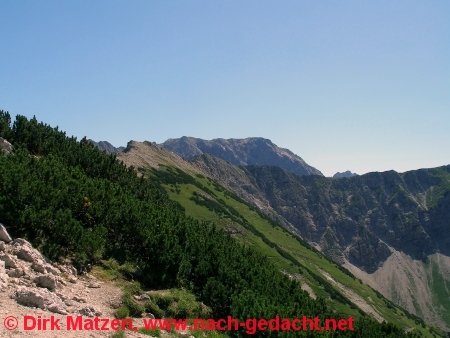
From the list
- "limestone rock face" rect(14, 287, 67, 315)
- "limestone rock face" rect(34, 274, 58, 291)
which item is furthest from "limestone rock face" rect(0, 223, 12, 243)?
"limestone rock face" rect(14, 287, 67, 315)

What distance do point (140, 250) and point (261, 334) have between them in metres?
13.8

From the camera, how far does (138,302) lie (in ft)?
88.4

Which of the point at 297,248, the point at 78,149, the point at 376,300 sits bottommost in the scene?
the point at 376,300

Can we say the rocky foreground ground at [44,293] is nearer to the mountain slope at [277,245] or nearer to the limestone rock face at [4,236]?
the limestone rock face at [4,236]

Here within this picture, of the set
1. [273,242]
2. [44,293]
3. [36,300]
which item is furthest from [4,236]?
[273,242]

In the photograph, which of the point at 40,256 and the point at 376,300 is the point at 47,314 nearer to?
the point at 40,256

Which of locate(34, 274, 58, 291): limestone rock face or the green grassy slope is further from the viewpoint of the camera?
the green grassy slope

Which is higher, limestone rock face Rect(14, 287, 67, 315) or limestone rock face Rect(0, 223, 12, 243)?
limestone rock face Rect(0, 223, 12, 243)

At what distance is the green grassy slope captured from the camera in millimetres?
140125

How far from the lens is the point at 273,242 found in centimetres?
16662

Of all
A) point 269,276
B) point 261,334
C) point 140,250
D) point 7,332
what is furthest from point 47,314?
point 269,276

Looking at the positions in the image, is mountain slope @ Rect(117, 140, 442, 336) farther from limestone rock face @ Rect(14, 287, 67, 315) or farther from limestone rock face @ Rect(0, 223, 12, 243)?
limestone rock face @ Rect(14, 287, 67, 315)

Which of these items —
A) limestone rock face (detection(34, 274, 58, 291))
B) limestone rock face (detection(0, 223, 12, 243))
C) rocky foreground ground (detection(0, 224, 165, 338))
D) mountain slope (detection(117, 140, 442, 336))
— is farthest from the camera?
mountain slope (detection(117, 140, 442, 336))

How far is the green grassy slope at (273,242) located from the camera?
140 metres
